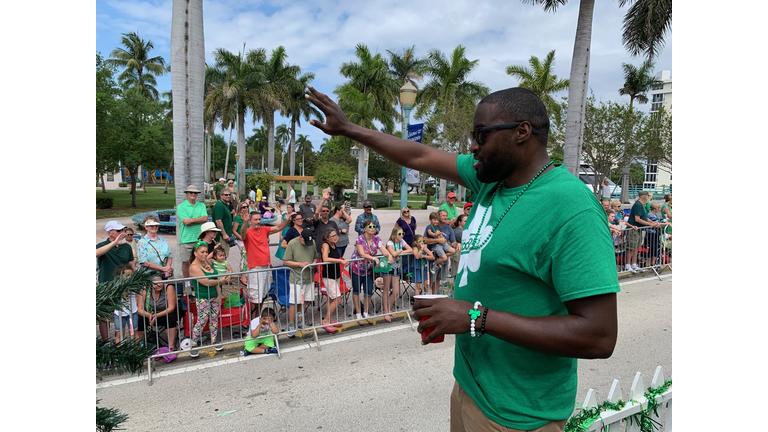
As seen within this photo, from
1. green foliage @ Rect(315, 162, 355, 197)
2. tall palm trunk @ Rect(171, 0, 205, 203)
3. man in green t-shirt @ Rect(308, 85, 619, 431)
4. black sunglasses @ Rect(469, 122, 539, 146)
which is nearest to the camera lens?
man in green t-shirt @ Rect(308, 85, 619, 431)

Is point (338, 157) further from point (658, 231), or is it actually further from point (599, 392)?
point (599, 392)

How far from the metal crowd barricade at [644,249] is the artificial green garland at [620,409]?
7.85 metres

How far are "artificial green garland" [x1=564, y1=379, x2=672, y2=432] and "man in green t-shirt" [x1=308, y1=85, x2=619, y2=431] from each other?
1097mm

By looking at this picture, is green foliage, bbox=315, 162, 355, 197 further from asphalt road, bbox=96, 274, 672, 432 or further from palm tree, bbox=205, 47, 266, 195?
asphalt road, bbox=96, 274, 672, 432

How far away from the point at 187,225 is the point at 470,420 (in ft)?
20.5

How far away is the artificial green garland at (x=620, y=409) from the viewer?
2.52 m

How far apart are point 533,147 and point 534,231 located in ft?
1.08

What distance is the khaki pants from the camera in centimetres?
157

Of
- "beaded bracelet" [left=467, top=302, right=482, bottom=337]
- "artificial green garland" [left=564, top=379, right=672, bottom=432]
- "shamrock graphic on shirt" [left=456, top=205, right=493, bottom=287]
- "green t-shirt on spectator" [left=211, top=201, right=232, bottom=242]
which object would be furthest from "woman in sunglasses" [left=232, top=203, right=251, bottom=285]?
"beaded bracelet" [left=467, top=302, right=482, bottom=337]

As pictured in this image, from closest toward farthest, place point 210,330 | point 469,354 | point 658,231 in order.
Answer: point 469,354, point 210,330, point 658,231

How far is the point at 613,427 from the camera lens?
2.68 meters

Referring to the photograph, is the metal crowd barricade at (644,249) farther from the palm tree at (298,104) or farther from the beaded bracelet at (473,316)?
the palm tree at (298,104)

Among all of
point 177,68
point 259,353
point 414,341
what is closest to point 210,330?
point 259,353

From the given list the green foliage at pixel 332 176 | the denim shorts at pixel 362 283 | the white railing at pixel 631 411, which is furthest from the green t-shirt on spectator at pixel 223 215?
the green foliage at pixel 332 176
